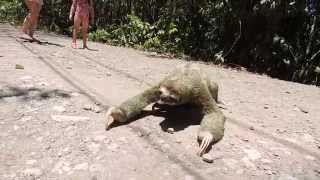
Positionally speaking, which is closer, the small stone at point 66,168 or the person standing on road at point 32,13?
the small stone at point 66,168

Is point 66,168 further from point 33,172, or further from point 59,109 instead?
point 59,109

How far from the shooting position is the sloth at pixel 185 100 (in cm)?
407

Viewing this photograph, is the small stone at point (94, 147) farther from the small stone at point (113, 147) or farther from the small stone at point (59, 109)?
the small stone at point (59, 109)

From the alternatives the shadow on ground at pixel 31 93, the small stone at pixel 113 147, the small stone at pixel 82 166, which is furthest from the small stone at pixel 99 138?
the shadow on ground at pixel 31 93

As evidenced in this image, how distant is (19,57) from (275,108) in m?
3.95

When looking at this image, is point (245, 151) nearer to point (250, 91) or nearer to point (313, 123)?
point (313, 123)

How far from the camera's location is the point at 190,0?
12008 mm

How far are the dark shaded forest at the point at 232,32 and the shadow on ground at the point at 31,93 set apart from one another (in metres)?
6.04

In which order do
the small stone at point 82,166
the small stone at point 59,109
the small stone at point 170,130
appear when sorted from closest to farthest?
1. the small stone at point 82,166
2. the small stone at point 170,130
3. the small stone at point 59,109

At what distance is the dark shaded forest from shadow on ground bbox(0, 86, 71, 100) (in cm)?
604

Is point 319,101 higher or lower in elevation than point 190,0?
lower

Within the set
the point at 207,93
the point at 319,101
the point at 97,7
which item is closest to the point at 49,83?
the point at 207,93

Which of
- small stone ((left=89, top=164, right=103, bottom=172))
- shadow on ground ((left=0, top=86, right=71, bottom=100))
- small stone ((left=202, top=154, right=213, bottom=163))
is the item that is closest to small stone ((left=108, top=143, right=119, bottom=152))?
small stone ((left=89, top=164, right=103, bottom=172))

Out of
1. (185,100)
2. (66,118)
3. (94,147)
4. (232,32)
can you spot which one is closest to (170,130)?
(185,100)
